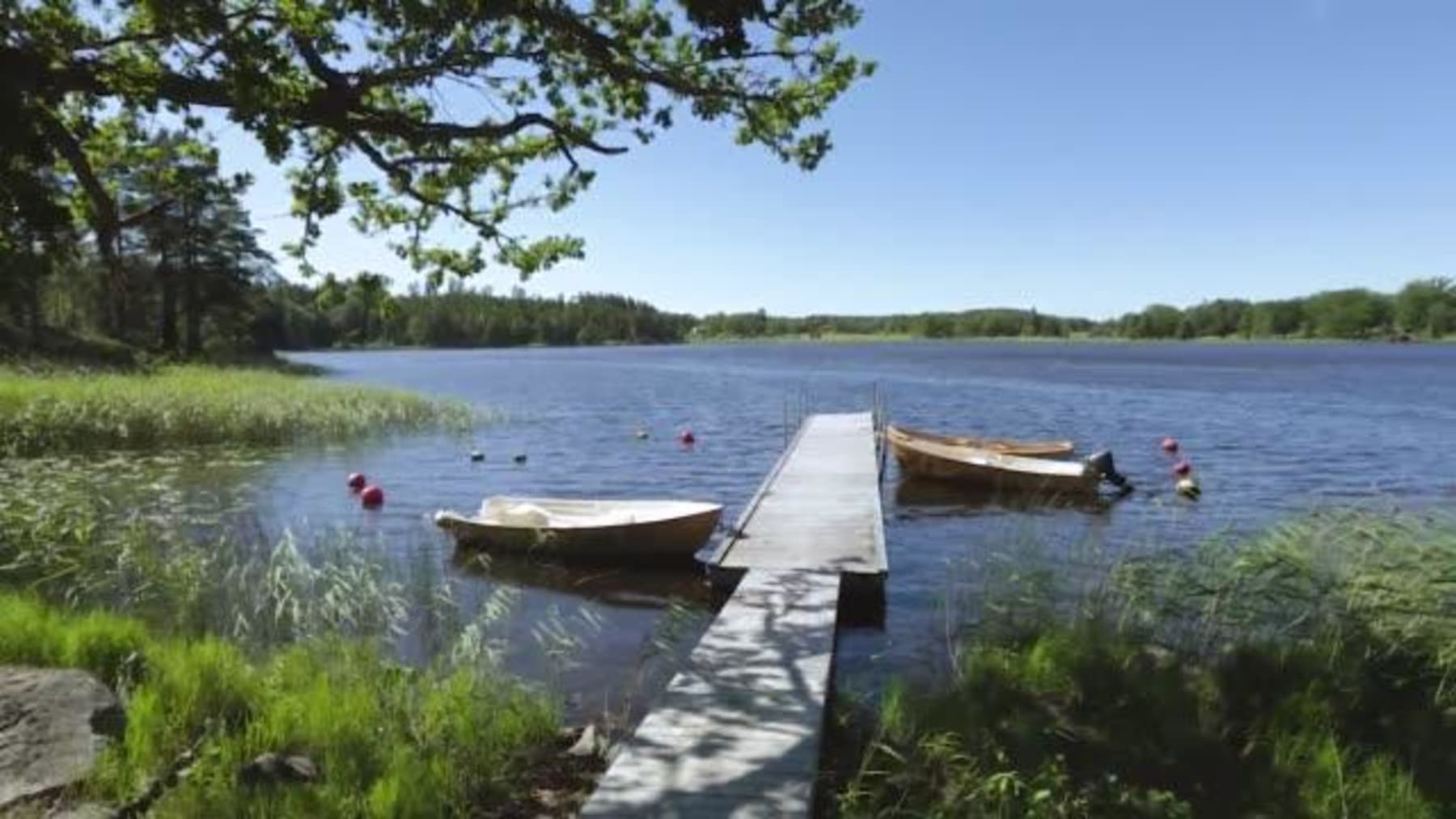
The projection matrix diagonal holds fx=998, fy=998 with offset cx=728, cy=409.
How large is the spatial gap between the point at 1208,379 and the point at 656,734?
6624 centimetres

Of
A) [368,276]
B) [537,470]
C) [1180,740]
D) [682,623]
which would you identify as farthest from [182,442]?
[1180,740]

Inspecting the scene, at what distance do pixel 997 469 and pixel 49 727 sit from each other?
19256mm

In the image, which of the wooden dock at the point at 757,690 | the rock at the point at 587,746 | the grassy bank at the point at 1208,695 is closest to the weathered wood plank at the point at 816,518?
the wooden dock at the point at 757,690

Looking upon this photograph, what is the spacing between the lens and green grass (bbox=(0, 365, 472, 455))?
21734 millimetres

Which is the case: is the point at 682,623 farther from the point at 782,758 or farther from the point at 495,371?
the point at 495,371

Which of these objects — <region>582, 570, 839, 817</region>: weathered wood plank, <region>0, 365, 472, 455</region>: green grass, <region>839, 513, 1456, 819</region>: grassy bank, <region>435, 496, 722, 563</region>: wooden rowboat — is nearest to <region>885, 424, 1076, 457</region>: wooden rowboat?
<region>435, 496, 722, 563</region>: wooden rowboat

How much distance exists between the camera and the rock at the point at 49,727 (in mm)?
5261

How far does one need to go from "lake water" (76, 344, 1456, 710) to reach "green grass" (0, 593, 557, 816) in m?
2.19

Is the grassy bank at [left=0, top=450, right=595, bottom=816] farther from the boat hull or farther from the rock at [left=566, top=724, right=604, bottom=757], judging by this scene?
the boat hull

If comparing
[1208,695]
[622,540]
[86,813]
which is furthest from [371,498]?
[1208,695]

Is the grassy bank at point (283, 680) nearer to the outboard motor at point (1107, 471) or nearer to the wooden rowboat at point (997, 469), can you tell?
the wooden rowboat at point (997, 469)

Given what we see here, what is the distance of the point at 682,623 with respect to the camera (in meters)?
11.4

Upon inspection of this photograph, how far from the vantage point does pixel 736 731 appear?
6.70 meters

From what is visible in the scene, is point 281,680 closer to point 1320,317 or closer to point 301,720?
point 301,720
